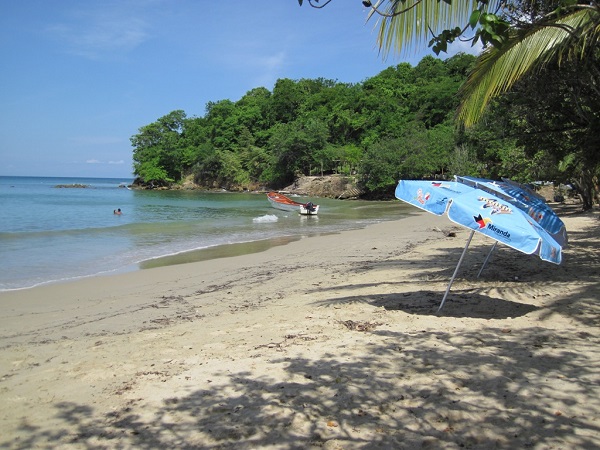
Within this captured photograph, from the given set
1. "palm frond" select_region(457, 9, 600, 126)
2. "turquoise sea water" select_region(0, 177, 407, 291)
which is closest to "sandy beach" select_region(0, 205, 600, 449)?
"palm frond" select_region(457, 9, 600, 126)

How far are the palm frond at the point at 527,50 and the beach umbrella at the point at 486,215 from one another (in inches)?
44.4

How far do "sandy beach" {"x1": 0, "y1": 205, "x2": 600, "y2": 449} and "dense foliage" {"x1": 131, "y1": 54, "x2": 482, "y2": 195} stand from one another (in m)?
43.1

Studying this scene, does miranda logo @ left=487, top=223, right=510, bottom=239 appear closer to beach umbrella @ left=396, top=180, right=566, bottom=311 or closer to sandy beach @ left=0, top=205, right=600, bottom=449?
beach umbrella @ left=396, top=180, right=566, bottom=311

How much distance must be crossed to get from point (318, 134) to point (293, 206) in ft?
113

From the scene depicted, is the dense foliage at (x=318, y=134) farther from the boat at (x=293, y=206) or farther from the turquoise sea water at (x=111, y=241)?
the turquoise sea water at (x=111, y=241)

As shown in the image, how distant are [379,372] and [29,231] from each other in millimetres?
21662

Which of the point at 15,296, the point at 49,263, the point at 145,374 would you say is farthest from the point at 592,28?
the point at 49,263

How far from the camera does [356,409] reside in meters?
3.44

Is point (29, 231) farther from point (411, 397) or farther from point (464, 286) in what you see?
point (411, 397)

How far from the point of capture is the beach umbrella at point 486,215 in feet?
14.5

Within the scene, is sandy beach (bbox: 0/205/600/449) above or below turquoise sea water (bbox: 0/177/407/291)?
above

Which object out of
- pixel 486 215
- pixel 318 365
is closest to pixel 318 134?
pixel 486 215

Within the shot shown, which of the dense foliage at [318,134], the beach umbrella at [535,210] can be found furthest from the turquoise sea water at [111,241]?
the dense foliage at [318,134]

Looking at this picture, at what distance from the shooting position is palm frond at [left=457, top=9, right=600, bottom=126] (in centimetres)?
453
